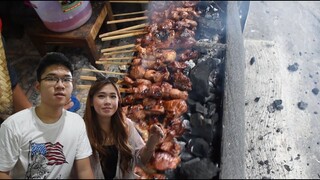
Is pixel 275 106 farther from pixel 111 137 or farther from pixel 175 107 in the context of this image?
pixel 111 137

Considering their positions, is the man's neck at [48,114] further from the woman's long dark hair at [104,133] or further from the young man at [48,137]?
the woman's long dark hair at [104,133]

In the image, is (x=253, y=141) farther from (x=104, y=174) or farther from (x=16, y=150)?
(x=16, y=150)

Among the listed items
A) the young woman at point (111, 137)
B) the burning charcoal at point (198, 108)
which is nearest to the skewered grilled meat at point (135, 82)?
the burning charcoal at point (198, 108)

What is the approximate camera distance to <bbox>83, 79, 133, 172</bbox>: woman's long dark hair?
2.27 metres

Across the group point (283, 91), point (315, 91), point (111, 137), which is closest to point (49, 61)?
point (111, 137)

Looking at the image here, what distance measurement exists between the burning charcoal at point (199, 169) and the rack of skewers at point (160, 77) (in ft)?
0.46

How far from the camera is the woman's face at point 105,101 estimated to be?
2223mm

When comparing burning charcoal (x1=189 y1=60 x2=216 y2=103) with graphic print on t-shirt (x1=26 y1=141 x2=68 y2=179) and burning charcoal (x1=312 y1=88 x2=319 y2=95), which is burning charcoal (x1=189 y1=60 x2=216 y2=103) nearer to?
burning charcoal (x1=312 y1=88 x2=319 y2=95)

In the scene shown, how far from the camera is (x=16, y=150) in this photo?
217cm

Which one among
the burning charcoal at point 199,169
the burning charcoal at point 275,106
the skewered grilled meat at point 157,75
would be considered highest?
the skewered grilled meat at point 157,75

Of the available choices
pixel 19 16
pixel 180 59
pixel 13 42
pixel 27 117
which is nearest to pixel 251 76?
pixel 180 59

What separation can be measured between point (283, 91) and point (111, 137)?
97.4 inches

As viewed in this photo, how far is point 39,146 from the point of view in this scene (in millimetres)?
2119

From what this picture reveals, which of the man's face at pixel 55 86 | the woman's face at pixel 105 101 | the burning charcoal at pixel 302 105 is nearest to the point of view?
the man's face at pixel 55 86
